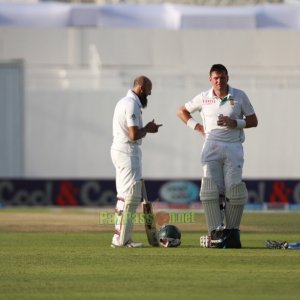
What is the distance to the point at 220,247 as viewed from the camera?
15.7 m

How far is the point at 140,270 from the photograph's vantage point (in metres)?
12.6

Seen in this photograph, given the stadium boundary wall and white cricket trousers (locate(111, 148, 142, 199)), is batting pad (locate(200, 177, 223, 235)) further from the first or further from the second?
the stadium boundary wall

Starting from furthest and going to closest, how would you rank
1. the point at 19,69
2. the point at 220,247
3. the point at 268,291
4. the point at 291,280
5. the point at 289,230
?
the point at 19,69, the point at 289,230, the point at 220,247, the point at 291,280, the point at 268,291

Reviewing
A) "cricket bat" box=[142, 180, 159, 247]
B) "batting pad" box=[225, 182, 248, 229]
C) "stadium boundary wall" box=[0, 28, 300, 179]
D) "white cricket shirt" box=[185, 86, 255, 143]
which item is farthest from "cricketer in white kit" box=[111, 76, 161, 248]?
"stadium boundary wall" box=[0, 28, 300, 179]

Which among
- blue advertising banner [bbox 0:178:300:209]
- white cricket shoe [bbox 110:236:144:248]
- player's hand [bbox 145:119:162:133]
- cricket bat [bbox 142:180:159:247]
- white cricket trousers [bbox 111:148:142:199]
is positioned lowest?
blue advertising banner [bbox 0:178:300:209]

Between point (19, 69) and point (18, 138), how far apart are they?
2.29 metres

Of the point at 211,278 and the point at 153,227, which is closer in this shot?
the point at 211,278

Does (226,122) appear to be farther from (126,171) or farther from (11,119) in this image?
(11,119)

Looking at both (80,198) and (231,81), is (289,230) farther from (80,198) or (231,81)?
(231,81)

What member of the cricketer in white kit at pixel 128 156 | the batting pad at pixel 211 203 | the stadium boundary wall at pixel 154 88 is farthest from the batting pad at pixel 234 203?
the stadium boundary wall at pixel 154 88

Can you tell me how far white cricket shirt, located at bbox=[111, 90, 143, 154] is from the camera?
15.9 metres

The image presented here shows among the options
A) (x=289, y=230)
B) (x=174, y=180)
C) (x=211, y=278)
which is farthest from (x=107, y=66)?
(x=211, y=278)

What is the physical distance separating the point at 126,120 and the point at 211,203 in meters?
1.36

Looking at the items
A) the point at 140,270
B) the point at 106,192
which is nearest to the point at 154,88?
the point at 106,192
